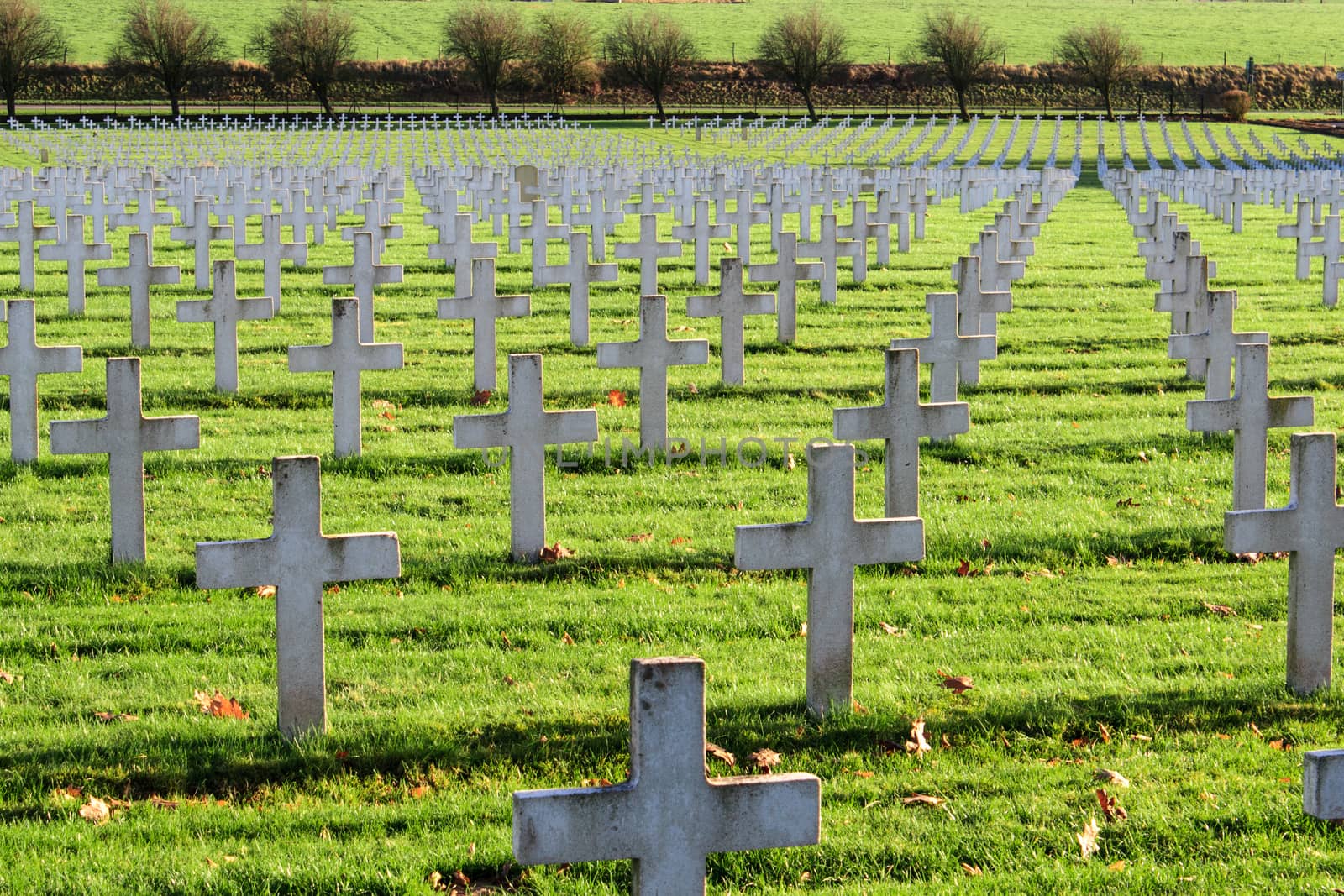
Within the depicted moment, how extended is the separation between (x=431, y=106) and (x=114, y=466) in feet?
Result: 256

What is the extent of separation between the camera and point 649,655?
252 inches

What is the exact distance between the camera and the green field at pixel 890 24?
98.4m

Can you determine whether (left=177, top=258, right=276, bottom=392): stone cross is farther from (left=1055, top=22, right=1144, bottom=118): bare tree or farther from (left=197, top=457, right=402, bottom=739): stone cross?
(left=1055, top=22, right=1144, bottom=118): bare tree

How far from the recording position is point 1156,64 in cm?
9512

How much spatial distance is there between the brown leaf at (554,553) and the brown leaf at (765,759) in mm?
2584

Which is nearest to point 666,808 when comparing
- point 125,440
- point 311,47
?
point 125,440

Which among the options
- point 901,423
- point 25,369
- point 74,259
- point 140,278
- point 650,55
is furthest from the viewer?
point 650,55

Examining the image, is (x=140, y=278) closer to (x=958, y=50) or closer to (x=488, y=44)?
(x=958, y=50)

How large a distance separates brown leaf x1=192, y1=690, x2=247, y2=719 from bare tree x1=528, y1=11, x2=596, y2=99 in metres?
81.6

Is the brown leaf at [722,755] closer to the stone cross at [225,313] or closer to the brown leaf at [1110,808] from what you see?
the brown leaf at [1110,808]

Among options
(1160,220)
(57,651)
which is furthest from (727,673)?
(1160,220)

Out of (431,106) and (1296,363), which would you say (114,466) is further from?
(431,106)

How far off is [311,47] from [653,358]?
75.0 m

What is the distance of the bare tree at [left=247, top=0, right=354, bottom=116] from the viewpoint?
80.5 meters
